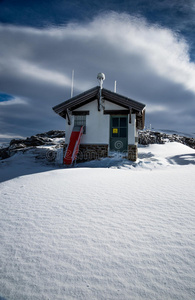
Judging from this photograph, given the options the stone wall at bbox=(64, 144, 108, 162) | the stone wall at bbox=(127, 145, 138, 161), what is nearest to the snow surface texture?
the stone wall at bbox=(127, 145, 138, 161)

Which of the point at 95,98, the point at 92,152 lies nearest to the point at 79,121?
the point at 95,98

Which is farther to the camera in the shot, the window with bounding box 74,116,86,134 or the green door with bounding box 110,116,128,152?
the window with bounding box 74,116,86,134

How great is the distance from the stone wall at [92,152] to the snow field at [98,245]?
22.7 feet

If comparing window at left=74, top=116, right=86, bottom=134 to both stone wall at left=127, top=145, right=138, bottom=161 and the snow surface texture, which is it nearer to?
stone wall at left=127, top=145, right=138, bottom=161

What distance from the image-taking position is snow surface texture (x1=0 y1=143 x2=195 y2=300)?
1675 mm

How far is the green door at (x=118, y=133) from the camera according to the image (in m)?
10.7

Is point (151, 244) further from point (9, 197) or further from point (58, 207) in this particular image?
point (9, 197)

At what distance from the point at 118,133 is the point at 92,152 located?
6.54ft

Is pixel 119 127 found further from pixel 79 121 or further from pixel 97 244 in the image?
pixel 97 244

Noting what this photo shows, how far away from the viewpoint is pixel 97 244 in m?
2.22

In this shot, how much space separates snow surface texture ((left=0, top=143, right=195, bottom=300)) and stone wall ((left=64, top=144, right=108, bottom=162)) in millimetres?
6860

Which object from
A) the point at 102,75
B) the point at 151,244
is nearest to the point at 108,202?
the point at 151,244

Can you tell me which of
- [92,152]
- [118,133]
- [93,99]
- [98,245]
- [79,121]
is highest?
[93,99]

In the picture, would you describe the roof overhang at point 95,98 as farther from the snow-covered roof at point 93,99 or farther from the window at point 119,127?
the window at point 119,127
